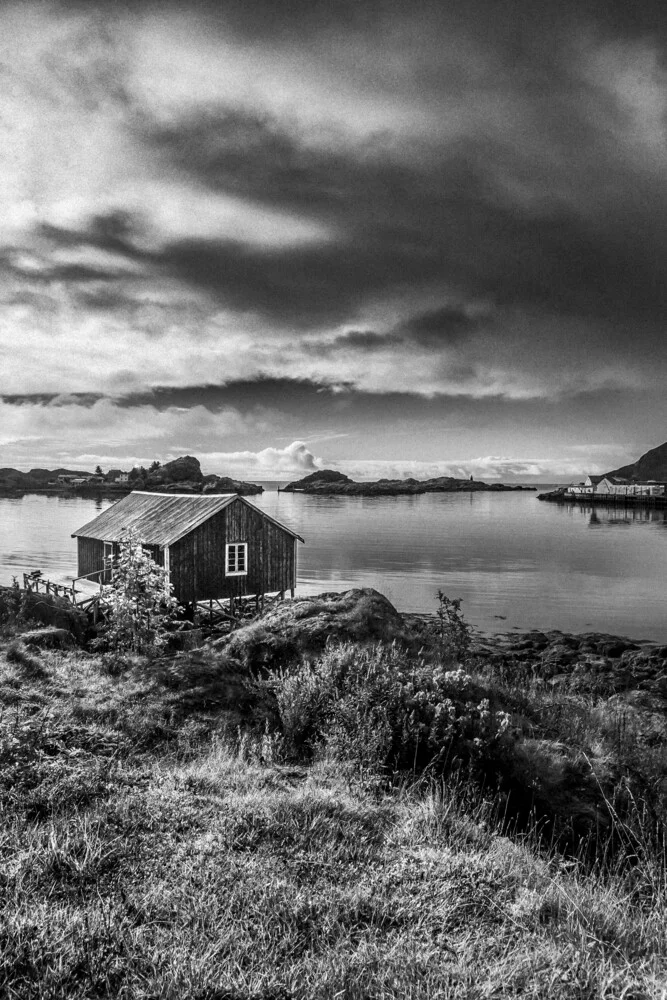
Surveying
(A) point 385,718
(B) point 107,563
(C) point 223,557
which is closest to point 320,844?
(A) point 385,718

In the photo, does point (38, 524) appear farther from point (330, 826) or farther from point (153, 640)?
point (330, 826)

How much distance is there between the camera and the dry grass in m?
2.63

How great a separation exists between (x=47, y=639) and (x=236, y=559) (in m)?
21.1

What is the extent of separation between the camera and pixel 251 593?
32125 mm

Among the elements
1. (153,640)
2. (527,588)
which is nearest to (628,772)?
(153,640)

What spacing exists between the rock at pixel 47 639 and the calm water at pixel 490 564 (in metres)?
27.1

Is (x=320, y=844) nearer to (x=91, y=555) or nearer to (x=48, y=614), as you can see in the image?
(x=48, y=614)

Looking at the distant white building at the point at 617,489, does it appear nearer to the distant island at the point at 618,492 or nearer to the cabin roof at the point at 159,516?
the distant island at the point at 618,492

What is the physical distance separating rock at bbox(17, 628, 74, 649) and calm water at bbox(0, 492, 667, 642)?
2711 centimetres

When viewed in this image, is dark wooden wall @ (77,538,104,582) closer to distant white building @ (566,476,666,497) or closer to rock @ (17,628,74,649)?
rock @ (17,628,74,649)

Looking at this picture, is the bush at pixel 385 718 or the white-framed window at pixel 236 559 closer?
the bush at pixel 385 718

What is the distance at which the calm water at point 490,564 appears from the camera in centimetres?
3791

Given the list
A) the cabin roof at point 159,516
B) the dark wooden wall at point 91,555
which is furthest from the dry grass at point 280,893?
the dark wooden wall at point 91,555

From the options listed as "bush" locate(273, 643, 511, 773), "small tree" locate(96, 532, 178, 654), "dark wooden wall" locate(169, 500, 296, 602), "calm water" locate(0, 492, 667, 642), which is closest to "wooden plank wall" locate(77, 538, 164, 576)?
"dark wooden wall" locate(169, 500, 296, 602)
